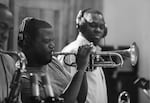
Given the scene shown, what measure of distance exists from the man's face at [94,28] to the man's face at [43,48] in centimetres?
49

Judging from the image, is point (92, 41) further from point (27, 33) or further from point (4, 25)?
point (4, 25)

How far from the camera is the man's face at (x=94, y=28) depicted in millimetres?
1741

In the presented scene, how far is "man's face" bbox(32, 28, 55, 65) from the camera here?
1.26m

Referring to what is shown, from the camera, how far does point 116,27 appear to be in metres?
3.42

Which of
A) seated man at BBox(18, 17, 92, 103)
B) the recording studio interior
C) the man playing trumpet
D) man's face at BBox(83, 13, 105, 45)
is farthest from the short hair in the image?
the recording studio interior

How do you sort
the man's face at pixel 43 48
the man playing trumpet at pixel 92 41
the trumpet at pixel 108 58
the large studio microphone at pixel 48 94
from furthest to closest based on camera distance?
the man playing trumpet at pixel 92 41, the trumpet at pixel 108 58, the man's face at pixel 43 48, the large studio microphone at pixel 48 94

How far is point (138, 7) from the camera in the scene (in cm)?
357

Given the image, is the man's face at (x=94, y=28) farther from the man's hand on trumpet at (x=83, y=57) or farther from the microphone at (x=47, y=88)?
the microphone at (x=47, y=88)

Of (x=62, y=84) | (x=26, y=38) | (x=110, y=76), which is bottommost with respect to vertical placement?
(x=110, y=76)

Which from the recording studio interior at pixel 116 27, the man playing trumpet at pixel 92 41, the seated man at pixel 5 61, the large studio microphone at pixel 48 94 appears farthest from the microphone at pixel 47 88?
the recording studio interior at pixel 116 27

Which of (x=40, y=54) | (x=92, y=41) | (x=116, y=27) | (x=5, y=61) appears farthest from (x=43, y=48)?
(x=116, y=27)

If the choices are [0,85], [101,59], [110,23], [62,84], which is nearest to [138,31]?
[110,23]

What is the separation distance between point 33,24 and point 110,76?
216 cm

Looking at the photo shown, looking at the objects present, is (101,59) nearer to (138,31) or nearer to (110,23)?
(110,23)
